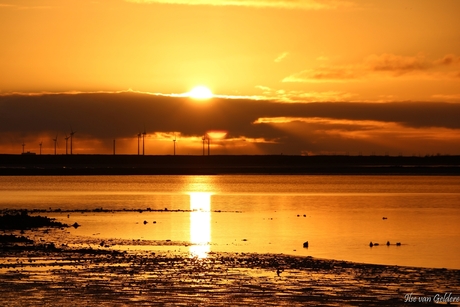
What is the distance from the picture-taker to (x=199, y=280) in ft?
96.6

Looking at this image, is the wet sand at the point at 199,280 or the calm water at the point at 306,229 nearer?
the wet sand at the point at 199,280

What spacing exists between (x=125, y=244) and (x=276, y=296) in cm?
1856

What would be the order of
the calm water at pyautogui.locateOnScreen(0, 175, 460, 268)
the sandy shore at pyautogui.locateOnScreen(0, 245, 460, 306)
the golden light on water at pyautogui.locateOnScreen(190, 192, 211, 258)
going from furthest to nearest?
the calm water at pyautogui.locateOnScreen(0, 175, 460, 268) < the golden light on water at pyautogui.locateOnScreen(190, 192, 211, 258) < the sandy shore at pyautogui.locateOnScreen(0, 245, 460, 306)

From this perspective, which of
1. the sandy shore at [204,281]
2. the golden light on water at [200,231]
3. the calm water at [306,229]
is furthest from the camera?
the calm water at [306,229]

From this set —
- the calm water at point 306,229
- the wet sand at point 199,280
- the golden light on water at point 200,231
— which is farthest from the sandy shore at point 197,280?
the calm water at point 306,229

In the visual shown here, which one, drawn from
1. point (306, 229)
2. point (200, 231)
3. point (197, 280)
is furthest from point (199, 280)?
point (306, 229)

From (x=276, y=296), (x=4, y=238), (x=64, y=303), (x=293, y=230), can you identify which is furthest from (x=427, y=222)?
(x=64, y=303)

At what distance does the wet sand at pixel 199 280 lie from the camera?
83.9ft

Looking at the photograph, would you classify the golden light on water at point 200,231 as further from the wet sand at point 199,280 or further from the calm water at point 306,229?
the wet sand at point 199,280

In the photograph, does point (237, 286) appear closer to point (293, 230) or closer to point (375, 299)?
point (375, 299)

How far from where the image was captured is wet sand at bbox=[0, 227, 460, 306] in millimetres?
25562

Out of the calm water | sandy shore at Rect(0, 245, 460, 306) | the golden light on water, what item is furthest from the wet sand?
the calm water

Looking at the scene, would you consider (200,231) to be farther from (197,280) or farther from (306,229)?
(197,280)

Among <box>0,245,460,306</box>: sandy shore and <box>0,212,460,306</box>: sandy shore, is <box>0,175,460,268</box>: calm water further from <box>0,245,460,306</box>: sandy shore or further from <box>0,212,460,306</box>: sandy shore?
<box>0,245,460,306</box>: sandy shore
